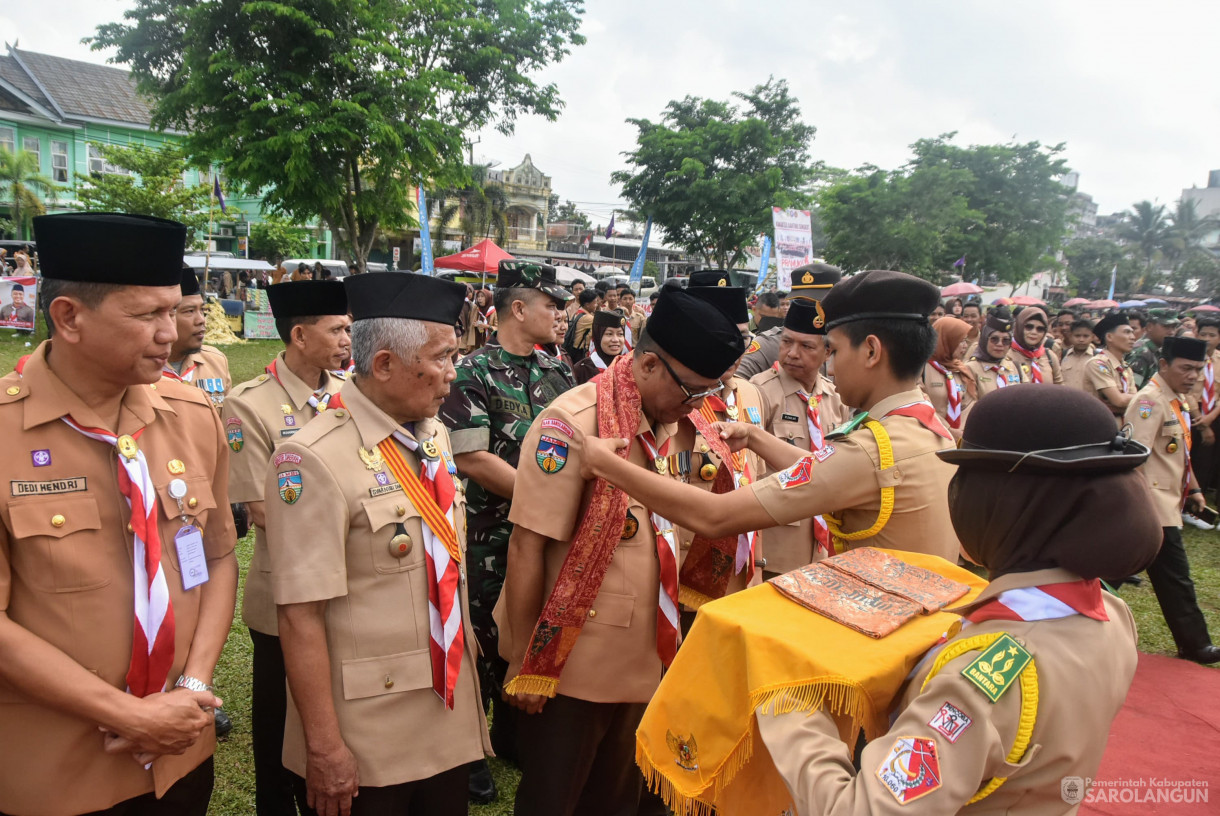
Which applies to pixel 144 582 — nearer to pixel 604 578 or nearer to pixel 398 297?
pixel 398 297

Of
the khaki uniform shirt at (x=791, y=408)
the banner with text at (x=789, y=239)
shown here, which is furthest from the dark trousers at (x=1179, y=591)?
the banner with text at (x=789, y=239)

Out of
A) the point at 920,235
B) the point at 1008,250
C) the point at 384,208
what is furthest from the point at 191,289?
the point at 1008,250

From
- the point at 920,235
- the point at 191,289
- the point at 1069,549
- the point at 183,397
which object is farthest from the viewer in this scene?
the point at 920,235

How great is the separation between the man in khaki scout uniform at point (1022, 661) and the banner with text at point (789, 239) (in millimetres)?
11086

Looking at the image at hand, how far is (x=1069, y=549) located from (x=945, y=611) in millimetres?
314

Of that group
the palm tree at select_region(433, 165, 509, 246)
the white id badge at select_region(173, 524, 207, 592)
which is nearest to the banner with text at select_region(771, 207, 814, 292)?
the white id badge at select_region(173, 524, 207, 592)

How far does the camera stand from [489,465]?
3.41 m

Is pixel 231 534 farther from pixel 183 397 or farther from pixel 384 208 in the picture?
pixel 384 208

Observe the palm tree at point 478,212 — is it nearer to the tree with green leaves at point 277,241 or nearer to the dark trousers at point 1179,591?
the tree with green leaves at point 277,241

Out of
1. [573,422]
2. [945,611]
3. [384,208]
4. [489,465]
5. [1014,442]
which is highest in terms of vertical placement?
[384,208]

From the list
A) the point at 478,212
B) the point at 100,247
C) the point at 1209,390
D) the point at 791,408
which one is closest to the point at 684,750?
the point at 100,247

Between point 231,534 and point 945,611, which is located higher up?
point 945,611

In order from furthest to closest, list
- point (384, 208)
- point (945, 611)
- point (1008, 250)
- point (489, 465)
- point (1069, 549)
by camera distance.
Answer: point (1008, 250)
point (384, 208)
point (489, 465)
point (945, 611)
point (1069, 549)

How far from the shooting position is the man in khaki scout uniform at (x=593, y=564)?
2.32m
